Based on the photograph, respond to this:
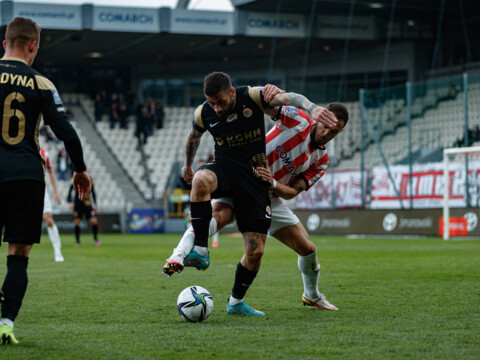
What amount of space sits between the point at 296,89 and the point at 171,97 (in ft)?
28.4

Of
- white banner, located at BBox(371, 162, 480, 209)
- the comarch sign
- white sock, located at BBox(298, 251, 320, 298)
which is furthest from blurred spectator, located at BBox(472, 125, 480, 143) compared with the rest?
the comarch sign

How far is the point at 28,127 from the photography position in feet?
16.1

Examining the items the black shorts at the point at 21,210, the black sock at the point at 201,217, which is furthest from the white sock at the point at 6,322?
the black sock at the point at 201,217

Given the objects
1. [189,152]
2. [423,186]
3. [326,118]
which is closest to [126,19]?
[423,186]

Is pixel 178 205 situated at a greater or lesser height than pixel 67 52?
lesser

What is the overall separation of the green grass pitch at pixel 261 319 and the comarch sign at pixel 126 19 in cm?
2671

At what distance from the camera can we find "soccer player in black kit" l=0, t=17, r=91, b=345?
482 centimetres

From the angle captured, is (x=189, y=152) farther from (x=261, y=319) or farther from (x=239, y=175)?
(x=261, y=319)

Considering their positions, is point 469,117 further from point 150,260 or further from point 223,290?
point 223,290

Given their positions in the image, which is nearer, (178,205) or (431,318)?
(431,318)

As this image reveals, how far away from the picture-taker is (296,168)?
6.95 meters

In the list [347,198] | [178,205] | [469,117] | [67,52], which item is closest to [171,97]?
[67,52]

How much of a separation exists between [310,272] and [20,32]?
3456 mm

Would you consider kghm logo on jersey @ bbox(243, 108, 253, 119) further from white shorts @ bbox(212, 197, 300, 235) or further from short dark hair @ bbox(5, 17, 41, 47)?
short dark hair @ bbox(5, 17, 41, 47)
